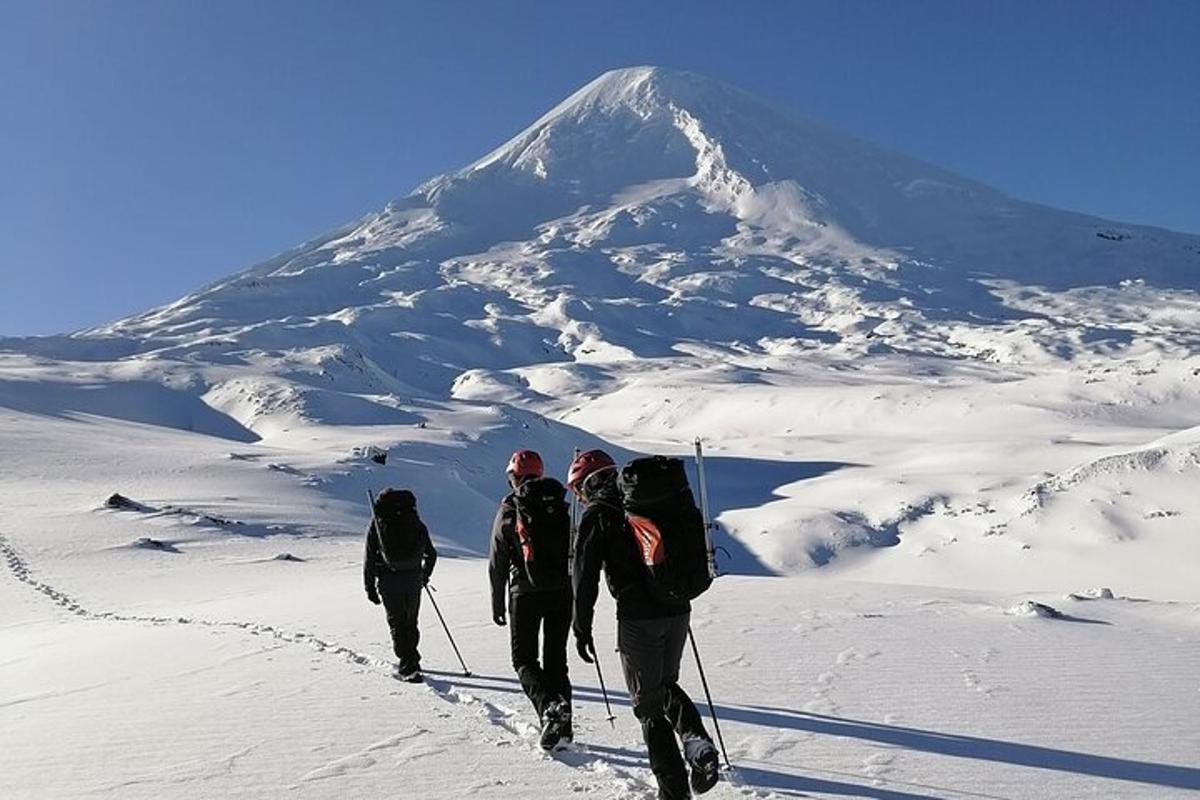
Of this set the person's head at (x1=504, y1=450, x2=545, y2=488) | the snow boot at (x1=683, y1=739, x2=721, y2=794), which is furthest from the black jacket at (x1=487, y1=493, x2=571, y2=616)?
the snow boot at (x1=683, y1=739, x2=721, y2=794)

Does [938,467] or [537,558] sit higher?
[537,558]

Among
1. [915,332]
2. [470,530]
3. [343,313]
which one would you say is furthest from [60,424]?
[915,332]

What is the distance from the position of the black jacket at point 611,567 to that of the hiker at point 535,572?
3.67ft

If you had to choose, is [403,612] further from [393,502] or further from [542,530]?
[542,530]

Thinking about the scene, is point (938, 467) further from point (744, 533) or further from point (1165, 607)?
point (1165, 607)

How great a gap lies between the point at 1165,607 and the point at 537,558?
465 inches

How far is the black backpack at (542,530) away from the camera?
21.3ft

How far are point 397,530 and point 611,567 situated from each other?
4.28 meters

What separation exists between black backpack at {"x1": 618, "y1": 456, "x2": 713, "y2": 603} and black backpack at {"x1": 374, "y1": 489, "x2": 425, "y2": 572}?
4.34m

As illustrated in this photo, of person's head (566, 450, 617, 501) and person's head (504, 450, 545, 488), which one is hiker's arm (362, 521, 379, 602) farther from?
person's head (566, 450, 617, 501)

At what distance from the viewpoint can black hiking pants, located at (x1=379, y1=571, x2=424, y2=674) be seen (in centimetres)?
858

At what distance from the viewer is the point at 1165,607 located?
13.7 meters

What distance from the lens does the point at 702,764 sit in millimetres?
4953

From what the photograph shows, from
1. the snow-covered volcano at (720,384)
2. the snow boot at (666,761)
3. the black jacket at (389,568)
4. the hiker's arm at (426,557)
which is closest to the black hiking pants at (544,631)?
the snow boot at (666,761)
